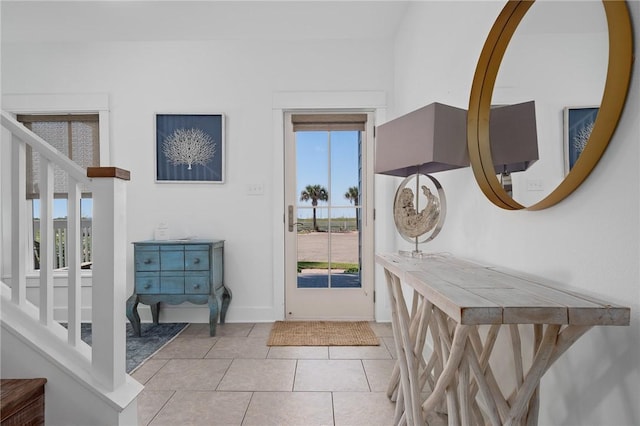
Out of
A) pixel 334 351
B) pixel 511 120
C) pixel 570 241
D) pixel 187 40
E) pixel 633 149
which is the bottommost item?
pixel 334 351

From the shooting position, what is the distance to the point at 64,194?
3.44 m

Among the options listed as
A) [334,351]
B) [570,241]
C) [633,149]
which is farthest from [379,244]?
[633,149]

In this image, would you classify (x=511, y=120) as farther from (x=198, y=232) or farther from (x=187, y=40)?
(x=187, y=40)

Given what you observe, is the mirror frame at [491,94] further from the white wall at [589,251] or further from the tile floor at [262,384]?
the tile floor at [262,384]

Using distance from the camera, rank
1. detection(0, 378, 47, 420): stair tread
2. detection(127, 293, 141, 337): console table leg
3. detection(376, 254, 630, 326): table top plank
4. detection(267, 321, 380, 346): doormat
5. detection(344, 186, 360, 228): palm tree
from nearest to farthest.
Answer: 1. detection(376, 254, 630, 326): table top plank
2. detection(0, 378, 47, 420): stair tread
3. detection(267, 321, 380, 346): doormat
4. detection(127, 293, 141, 337): console table leg
5. detection(344, 186, 360, 228): palm tree

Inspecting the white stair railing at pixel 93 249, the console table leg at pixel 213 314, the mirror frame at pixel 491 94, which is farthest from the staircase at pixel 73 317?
the mirror frame at pixel 491 94

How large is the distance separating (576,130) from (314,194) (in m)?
2.54

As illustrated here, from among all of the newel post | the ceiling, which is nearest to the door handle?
the ceiling

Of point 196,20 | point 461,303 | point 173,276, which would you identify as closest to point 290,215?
point 173,276

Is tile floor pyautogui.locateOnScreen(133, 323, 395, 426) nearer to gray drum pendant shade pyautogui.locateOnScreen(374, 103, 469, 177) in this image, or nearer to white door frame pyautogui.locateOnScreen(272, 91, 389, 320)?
white door frame pyautogui.locateOnScreen(272, 91, 389, 320)

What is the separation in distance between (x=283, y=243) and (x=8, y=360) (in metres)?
2.16

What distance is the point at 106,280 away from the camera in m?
1.51

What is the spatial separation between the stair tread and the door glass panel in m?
2.23

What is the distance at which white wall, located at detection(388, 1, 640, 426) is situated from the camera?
0.88m
